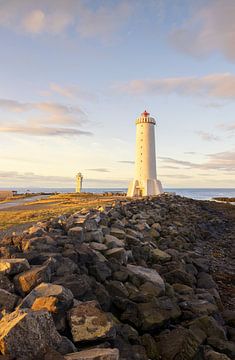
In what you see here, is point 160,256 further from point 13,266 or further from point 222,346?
point 13,266

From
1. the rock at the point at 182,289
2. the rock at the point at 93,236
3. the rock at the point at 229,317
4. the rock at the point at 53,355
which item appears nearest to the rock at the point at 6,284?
the rock at the point at 53,355

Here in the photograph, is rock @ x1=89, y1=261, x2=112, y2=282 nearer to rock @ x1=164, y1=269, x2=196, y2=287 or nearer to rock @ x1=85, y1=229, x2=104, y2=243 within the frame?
rock @ x1=85, y1=229, x2=104, y2=243

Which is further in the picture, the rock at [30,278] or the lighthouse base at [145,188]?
the lighthouse base at [145,188]

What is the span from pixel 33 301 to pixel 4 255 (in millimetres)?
1842

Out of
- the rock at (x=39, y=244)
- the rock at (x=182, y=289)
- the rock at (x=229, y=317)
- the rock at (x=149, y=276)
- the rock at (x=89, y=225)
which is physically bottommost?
the rock at (x=229, y=317)

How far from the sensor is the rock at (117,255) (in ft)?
A: 23.8

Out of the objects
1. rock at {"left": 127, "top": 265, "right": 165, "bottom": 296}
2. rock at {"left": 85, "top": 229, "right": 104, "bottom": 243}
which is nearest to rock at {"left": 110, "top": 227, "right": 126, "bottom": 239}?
rock at {"left": 85, "top": 229, "right": 104, "bottom": 243}

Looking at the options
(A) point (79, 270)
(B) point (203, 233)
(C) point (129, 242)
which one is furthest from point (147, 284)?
(B) point (203, 233)

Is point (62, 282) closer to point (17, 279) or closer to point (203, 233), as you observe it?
point (17, 279)

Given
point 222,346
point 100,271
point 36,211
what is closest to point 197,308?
point 222,346

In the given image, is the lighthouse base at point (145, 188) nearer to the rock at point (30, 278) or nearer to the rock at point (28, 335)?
the rock at point (30, 278)

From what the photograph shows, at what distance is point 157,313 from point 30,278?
2026 mm

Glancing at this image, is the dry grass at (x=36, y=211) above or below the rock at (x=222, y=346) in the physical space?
above

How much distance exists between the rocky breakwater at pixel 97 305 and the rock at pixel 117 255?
0.08 ft
